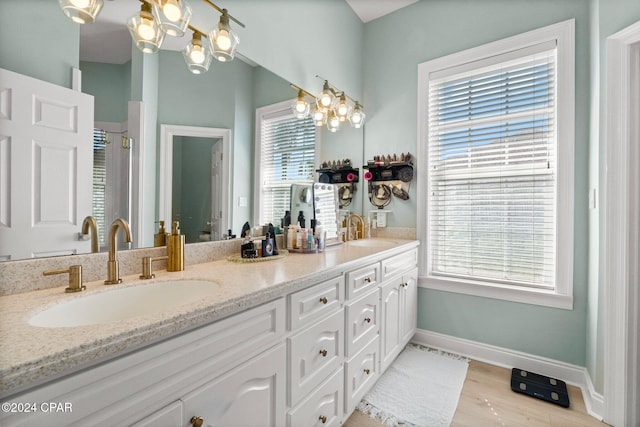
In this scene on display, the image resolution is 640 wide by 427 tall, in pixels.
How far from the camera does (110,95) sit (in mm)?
1087

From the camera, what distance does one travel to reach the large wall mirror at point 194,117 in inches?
43.2

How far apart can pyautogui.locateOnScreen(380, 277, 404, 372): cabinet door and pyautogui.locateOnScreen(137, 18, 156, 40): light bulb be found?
1725 mm

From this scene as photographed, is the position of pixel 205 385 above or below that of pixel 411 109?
below

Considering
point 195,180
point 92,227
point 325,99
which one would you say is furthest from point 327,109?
point 92,227

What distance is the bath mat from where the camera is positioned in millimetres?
1639

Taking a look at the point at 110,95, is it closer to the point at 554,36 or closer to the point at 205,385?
the point at 205,385

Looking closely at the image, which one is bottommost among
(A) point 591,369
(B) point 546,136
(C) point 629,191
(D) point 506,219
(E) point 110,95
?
(A) point 591,369

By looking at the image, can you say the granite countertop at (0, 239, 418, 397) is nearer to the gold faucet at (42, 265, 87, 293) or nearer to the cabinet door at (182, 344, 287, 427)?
the gold faucet at (42, 265, 87, 293)

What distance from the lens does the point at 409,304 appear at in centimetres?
231

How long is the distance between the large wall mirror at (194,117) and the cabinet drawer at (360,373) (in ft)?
3.22

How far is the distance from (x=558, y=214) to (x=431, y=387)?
4.78 feet

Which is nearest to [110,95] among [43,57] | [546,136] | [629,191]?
[43,57]

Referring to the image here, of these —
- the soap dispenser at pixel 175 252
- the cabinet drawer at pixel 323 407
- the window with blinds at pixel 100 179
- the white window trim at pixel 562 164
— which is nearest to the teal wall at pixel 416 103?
the white window trim at pixel 562 164

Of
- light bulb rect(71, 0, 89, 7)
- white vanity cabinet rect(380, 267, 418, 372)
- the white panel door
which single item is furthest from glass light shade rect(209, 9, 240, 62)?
white vanity cabinet rect(380, 267, 418, 372)
